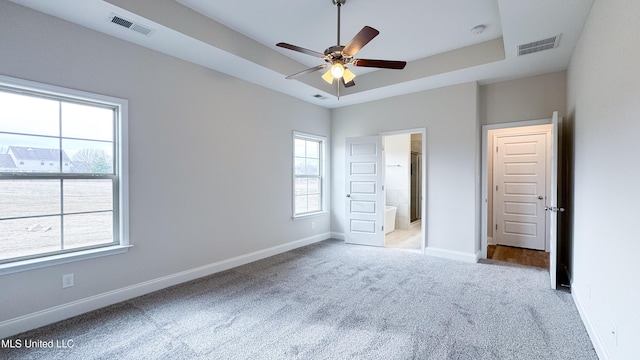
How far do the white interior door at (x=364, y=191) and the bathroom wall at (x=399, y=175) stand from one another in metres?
1.73

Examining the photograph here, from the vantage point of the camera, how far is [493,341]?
7.22 feet

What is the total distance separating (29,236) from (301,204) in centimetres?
362

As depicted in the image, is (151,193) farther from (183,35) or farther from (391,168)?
(391,168)

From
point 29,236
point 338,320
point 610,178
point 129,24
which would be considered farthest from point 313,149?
point 610,178

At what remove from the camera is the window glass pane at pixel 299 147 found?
522cm

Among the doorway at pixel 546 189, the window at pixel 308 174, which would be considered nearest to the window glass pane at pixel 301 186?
the window at pixel 308 174

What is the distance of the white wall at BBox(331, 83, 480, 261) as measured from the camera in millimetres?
4223

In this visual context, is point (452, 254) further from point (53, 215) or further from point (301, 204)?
point (53, 215)

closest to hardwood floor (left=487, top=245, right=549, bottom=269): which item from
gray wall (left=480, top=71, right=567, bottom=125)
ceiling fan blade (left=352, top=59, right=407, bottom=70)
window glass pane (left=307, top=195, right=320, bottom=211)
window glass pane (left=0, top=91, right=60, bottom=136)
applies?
gray wall (left=480, top=71, right=567, bottom=125)

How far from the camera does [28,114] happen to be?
2.45m

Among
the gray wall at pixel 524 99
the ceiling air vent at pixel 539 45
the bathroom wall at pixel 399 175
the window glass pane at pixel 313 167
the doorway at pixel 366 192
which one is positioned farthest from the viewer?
the bathroom wall at pixel 399 175

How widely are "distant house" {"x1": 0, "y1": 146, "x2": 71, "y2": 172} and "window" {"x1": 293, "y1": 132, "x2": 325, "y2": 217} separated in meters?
3.14

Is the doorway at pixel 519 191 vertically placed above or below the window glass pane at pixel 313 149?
below

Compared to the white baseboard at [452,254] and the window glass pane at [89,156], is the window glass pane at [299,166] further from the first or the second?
the window glass pane at [89,156]
